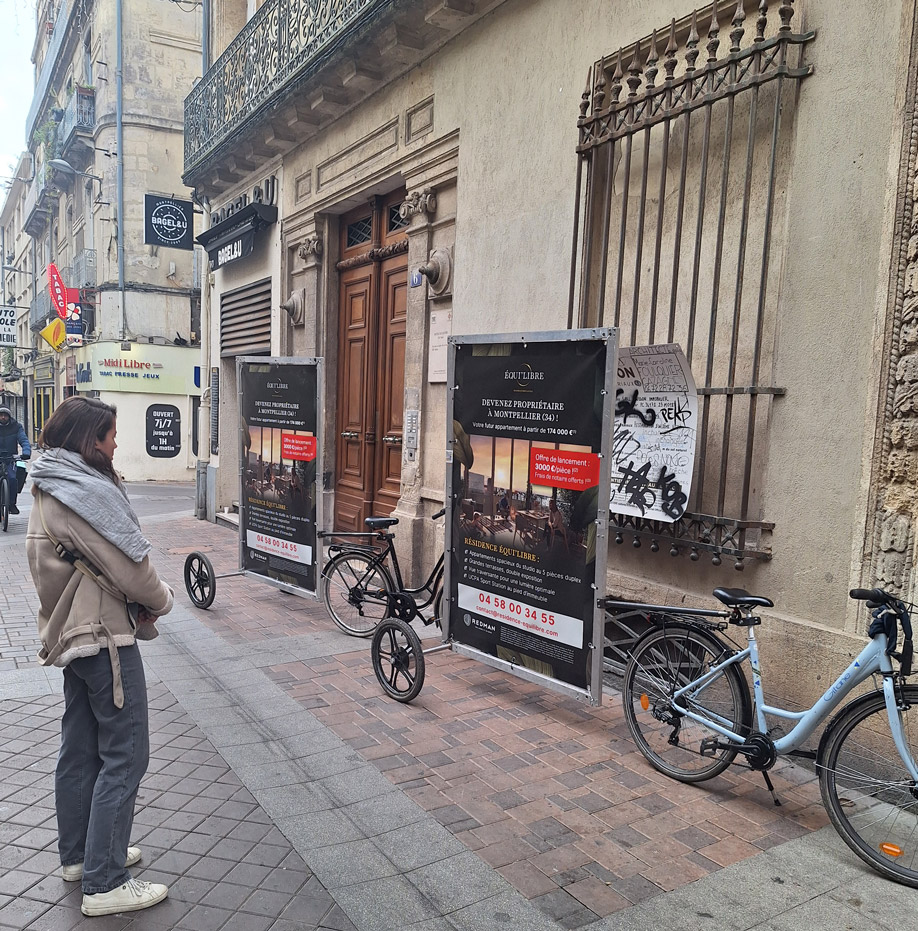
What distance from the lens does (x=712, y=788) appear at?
375 centimetres

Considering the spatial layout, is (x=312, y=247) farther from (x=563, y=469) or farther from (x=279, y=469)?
(x=563, y=469)

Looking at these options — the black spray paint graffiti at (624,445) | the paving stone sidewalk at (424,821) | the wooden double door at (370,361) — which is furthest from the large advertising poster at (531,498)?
the wooden double door at (370,361)

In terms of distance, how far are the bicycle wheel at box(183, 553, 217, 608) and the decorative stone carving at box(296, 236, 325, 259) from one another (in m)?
4.47

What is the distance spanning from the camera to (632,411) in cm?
505

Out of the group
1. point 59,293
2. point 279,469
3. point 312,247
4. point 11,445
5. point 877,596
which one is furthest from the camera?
point 59,293

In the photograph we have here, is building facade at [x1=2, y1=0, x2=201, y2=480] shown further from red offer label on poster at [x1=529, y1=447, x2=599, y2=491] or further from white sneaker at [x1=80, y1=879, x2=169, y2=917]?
white sneaker at [x1=80, y1=879, x2=169, y2=917]

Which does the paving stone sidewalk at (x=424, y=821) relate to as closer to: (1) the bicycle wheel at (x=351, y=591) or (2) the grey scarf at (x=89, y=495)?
(1) the bicycle wheel at (x=351, y=591)

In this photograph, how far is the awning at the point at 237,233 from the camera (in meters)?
10.6

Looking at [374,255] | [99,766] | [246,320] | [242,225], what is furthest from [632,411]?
[246,320]

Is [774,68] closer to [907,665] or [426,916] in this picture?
[907,665]

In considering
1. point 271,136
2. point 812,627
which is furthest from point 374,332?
point 812,627

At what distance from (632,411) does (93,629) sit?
356cm

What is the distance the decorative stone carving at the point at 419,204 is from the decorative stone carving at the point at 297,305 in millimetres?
2700

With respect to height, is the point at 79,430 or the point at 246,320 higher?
the point at 246,320
